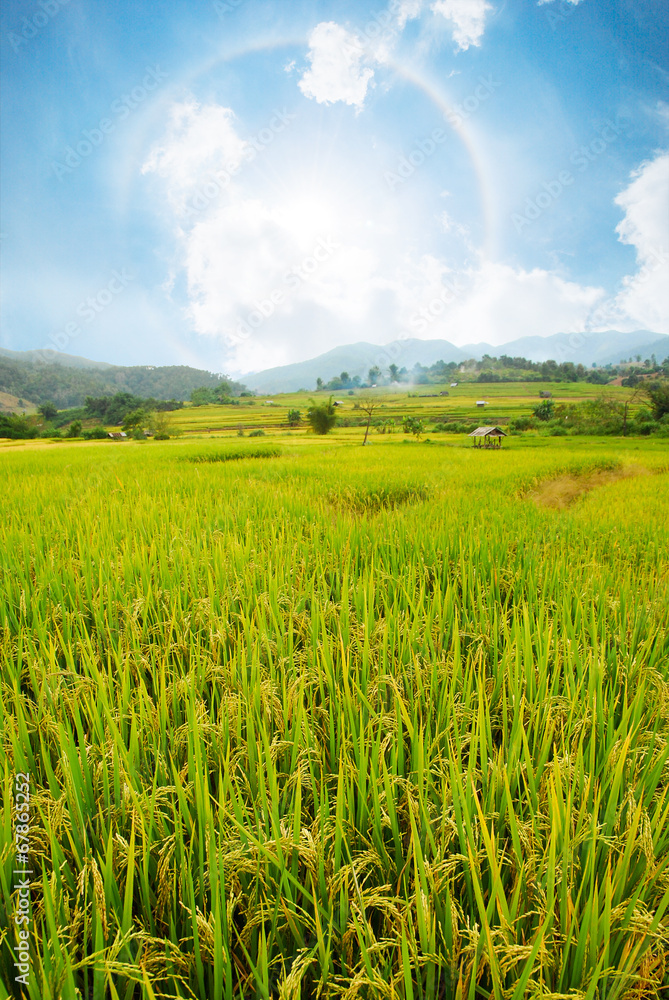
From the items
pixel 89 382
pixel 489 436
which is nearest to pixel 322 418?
pixel 489 436

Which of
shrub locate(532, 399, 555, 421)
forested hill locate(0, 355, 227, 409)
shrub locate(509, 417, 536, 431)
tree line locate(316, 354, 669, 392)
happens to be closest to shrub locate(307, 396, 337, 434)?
shrub locate(509, 417, 536, 431)

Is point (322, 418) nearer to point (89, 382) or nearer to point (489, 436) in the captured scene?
point (489, 436)

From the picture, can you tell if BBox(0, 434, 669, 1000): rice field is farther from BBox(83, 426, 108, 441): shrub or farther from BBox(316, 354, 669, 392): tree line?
BBox(316, 354, 669, 392): tree line

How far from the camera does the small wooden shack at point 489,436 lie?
1070 inches

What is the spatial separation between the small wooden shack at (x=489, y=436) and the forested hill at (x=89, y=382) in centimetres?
4260

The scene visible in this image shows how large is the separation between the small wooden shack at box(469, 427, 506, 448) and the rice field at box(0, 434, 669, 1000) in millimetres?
25395

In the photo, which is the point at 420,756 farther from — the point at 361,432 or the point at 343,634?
the point at 361,432

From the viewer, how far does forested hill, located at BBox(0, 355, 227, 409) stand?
238 feet

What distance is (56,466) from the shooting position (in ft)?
36.6

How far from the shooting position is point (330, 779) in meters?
1.36

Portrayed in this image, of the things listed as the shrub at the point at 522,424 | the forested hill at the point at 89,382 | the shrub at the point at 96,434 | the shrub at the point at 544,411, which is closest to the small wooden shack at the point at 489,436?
the shrub at the point at 522,424

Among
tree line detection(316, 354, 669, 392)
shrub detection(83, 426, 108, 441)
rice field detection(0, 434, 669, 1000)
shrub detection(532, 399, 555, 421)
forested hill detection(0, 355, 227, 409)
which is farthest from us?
forested hill detection(0, 355, 227, 409)

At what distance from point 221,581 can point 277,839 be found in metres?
2.07

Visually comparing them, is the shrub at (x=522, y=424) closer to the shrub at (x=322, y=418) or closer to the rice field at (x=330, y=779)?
the shrub at (x=322, y=418)
